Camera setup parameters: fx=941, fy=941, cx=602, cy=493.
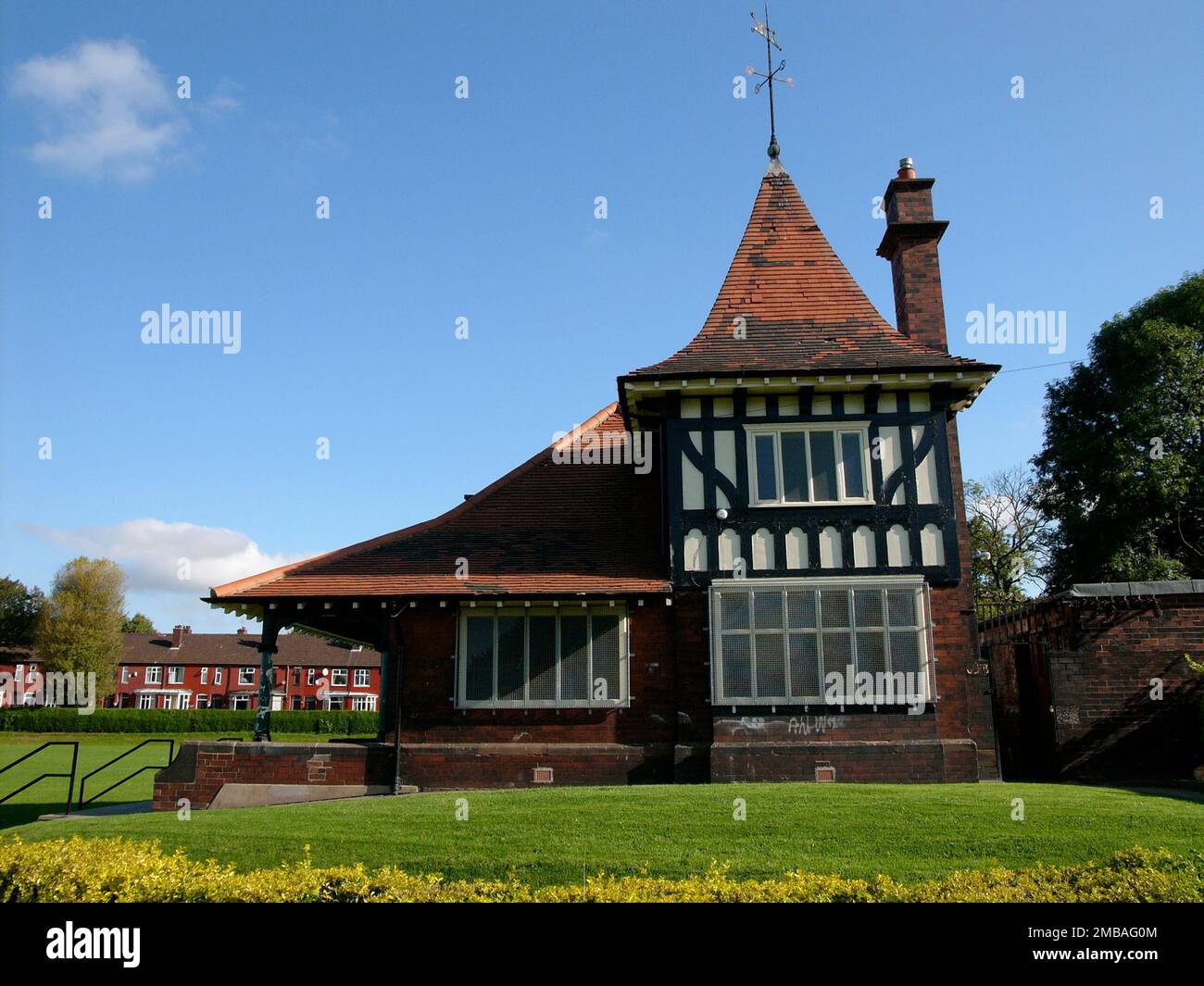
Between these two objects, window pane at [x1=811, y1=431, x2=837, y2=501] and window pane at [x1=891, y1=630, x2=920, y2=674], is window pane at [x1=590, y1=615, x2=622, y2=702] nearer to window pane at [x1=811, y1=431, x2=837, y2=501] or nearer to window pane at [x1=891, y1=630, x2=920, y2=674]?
window pane at [x1=811, y1=431, x2=837, y2=501]

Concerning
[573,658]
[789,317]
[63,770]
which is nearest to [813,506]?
[789,317]

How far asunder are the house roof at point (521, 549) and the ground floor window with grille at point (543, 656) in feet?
1.80

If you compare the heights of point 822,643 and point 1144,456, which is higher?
point 1144,456

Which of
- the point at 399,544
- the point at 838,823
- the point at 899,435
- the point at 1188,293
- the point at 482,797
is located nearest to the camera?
the point at 838,823

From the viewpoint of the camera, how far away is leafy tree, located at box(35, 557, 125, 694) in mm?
67812

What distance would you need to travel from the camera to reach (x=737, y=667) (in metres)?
14.5

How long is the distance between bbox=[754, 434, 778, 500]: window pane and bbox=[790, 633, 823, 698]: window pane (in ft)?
7.42

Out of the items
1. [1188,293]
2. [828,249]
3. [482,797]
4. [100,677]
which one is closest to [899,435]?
[828,249]

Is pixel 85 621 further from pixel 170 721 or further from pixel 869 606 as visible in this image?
pixel 869 606

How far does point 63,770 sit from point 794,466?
2399 centimetres

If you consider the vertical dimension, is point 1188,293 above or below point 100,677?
above
